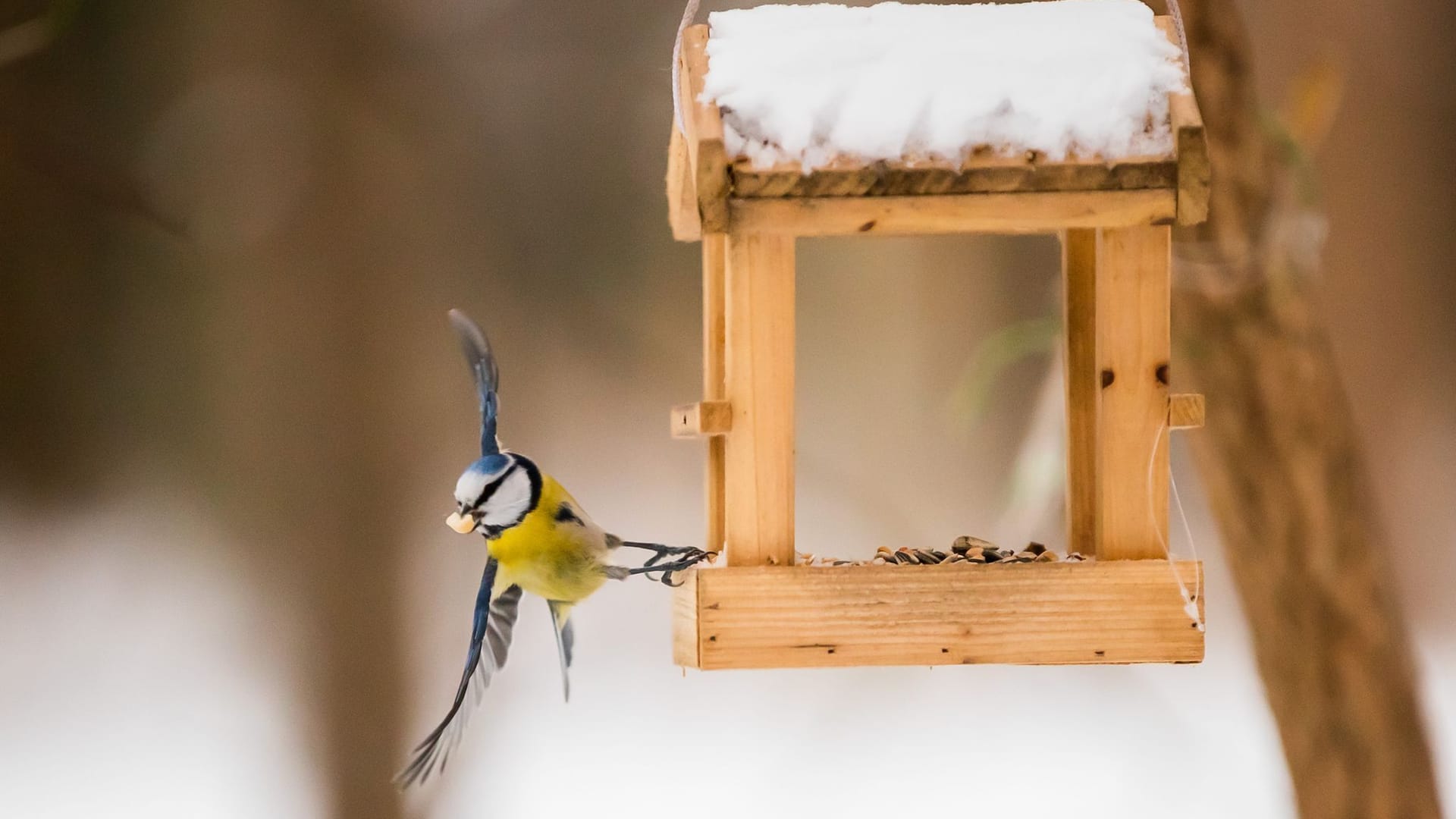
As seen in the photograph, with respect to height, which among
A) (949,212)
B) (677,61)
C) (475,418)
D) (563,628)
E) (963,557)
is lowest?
(563,628)

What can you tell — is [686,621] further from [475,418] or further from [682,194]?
[475,418]

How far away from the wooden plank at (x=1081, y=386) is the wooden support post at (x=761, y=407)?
30 centimetres

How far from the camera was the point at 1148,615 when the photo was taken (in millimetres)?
862

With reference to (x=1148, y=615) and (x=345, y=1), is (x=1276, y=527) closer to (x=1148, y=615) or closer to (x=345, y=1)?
(x=1148, y=615)

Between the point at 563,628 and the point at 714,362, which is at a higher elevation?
the point at 714,362

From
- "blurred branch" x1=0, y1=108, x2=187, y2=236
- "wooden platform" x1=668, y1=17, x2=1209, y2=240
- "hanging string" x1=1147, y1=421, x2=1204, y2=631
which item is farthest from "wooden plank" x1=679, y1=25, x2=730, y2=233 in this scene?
"blurred branch" x1=0, y1=108, x2=187, y2=236

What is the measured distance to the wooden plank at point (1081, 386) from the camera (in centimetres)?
104

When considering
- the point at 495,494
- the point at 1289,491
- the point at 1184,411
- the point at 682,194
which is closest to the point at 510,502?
the point at 495,494

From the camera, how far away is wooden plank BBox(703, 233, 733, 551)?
106 cm

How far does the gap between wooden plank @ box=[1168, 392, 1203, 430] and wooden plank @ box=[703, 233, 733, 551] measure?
37 centimetres

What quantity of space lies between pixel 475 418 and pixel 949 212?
1184mm

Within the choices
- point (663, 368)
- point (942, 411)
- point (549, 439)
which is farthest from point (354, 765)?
point (942, 411)

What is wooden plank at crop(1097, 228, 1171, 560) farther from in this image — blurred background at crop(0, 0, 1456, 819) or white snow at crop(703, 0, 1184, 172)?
blurred background at crop(0, 0, 1456, 819)

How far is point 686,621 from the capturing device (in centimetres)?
88
